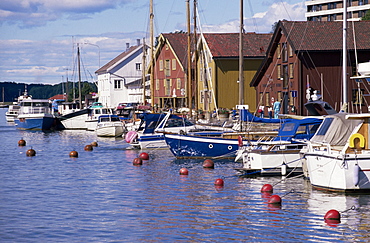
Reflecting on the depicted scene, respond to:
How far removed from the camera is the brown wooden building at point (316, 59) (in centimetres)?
5594

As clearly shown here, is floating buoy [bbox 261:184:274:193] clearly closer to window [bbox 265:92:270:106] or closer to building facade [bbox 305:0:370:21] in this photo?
window [bbox 265:92:270:106]

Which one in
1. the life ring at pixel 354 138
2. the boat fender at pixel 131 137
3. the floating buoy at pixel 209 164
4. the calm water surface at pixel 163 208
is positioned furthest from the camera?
the boat fender at pixel 131 137

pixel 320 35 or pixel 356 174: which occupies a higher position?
pixel 320 35

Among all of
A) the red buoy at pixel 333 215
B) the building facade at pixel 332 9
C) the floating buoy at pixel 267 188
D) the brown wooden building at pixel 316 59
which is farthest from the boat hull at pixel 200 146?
the building facade at pixel 332 9

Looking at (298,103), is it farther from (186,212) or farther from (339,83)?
(186,212)

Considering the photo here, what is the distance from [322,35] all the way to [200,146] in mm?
26331

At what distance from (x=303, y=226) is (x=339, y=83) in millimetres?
38312

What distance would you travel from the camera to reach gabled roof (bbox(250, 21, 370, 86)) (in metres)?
56.2

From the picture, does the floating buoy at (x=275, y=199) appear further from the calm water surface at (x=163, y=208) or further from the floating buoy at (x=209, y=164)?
the floating buoy at (x=209, y=164)

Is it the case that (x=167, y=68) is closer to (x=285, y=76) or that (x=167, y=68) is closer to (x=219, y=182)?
(x=285, y=76)

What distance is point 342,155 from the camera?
2255 centimetres

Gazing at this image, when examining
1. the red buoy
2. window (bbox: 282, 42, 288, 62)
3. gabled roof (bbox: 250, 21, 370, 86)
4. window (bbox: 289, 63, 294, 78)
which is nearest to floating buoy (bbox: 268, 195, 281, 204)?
the red buoy

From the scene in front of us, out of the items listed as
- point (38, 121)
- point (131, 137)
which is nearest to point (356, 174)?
point (131, 137)

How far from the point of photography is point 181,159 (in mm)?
37094
